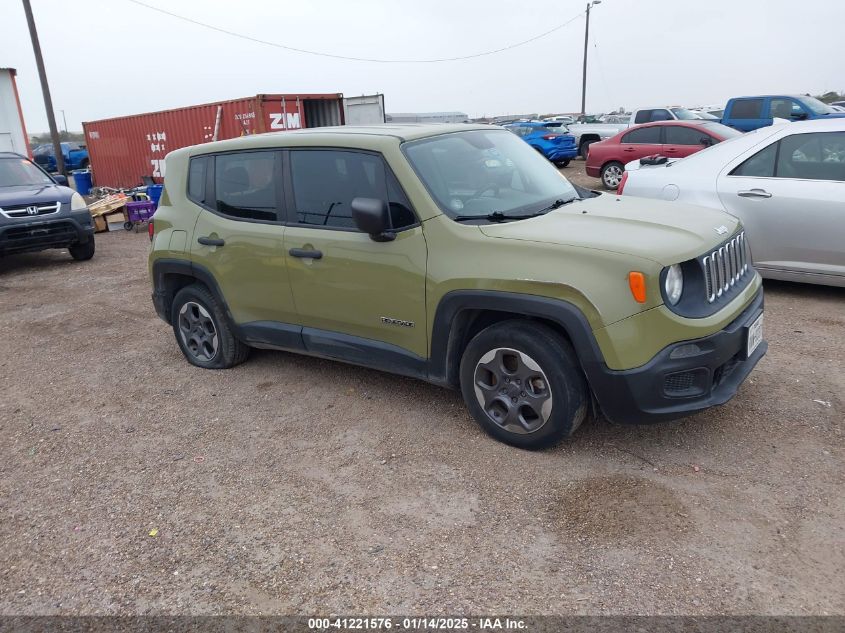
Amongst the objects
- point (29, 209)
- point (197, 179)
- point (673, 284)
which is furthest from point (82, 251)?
point (673, 284)

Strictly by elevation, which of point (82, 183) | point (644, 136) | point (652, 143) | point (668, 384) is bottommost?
point (82, 183)

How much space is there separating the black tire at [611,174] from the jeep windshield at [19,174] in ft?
34.6

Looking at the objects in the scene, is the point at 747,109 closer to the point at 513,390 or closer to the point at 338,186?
the point at 338,186

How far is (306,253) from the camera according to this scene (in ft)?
13.6

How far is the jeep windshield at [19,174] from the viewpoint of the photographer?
995cm

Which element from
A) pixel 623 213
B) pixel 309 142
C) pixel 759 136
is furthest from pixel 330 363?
pixel 759 136

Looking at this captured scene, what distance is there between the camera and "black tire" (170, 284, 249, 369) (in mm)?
4977

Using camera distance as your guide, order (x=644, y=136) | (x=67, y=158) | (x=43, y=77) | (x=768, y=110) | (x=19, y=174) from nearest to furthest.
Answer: (x=19, y=174), (x=644, y=136), (x=768, y=110), (x=43, y=77), (x=67, y=158)

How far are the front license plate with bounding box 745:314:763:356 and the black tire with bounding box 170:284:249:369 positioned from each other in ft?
11.2

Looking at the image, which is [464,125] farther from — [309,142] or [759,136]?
[759,136]

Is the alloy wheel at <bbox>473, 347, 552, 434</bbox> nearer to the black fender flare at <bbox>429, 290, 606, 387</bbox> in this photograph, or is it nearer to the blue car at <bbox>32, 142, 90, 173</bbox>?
the black fender flare at <bbox>429, 290, 606, 387</bbox>

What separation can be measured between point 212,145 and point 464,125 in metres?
1.84

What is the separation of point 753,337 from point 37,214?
946 cm

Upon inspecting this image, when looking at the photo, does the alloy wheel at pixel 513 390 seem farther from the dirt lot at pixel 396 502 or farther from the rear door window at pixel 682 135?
the rear door window at pixel 682 135
